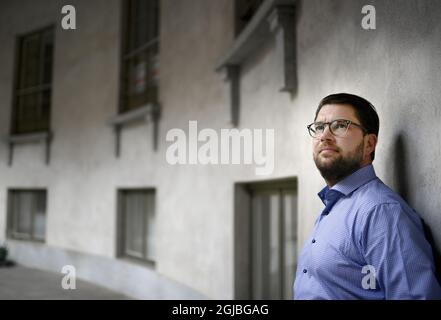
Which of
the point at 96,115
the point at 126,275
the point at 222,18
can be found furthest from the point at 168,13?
the point at 126,275

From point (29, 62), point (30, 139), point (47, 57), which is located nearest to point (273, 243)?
point (30, 139)

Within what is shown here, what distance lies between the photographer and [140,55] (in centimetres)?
840

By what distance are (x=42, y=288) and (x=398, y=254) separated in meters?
7.18

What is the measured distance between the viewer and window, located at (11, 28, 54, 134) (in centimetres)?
1118

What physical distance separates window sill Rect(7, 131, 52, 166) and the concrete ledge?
196 cm

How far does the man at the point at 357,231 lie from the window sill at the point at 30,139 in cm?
913

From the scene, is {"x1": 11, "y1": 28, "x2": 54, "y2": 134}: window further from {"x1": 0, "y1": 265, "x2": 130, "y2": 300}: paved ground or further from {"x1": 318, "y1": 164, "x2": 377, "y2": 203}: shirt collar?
{"x1": 318, "y1": 164, "x2": 377, "y2": 203}: shirt collar

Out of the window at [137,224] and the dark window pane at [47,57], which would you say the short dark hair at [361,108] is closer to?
the window at [137,224]

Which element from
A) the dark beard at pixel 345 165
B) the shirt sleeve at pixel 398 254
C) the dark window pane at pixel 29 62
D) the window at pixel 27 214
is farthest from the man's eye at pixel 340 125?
the dark window pane at pixel 29 62

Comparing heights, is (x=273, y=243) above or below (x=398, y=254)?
below

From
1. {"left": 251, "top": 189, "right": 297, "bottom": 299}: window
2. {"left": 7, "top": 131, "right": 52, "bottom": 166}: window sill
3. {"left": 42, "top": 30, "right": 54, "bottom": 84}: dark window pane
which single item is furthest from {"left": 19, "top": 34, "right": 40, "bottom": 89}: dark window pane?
{"left": 251, "top": 189, "right": 297, "bottom": 299}: window

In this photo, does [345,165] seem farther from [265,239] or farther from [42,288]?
[42,288]

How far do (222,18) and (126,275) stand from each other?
174 inches
